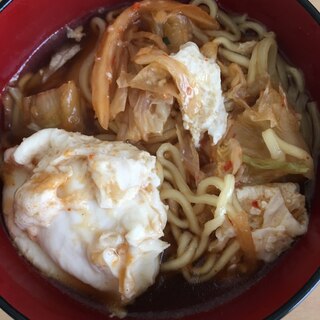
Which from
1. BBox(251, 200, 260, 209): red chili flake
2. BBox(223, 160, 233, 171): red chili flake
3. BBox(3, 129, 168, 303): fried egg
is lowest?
BBox(251, 200, 260, 209): red chili flake

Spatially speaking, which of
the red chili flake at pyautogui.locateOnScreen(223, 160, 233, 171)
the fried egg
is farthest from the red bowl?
the red chili flake at pyautogui.locateOnScreen(223, 160, 233, 171)

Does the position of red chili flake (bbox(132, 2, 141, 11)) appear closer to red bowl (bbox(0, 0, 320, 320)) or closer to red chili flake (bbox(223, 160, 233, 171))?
red bowl (bbox(0, 0, 320, 320))

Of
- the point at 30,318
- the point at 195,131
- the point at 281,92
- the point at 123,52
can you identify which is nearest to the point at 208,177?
the point at 195,131

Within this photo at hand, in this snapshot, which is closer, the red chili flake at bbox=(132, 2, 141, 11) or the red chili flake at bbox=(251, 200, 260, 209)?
the red chili flake at bbox=(251, 200, 260, 209)

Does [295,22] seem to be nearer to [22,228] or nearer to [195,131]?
[195,131]

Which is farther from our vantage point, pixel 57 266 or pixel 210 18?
pixel 210 18

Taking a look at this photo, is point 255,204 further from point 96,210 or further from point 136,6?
point 136,6

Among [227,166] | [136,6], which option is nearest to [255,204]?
[227,166]

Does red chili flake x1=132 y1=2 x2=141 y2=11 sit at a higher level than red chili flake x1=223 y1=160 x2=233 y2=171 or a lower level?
higher
